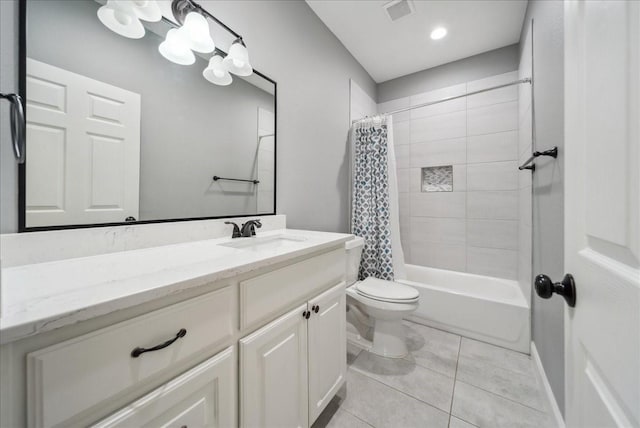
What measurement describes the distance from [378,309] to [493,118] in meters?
2.20

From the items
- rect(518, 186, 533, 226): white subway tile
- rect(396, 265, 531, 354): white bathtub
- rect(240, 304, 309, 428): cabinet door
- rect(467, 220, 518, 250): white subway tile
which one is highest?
rect(518, 186, 533, 226): white subway tile

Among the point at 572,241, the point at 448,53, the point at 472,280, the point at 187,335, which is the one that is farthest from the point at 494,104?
the point at 187,335

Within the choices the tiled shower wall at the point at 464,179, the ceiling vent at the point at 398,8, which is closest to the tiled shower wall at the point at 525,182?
the tiled shower wall at the point at 464,179

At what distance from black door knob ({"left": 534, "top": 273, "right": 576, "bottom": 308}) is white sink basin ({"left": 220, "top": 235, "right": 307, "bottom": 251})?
812 millimetres

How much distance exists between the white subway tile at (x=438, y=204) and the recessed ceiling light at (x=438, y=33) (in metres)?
1.49

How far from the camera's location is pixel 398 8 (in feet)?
6.06

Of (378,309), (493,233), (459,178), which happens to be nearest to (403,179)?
(459,178)

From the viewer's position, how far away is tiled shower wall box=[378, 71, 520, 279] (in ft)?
7.52

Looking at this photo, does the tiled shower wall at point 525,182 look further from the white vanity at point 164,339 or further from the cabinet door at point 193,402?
the cabinet door at point 193,402

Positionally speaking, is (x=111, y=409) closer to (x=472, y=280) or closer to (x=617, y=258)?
(x=617, y=258)

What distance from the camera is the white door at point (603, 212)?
34 cm

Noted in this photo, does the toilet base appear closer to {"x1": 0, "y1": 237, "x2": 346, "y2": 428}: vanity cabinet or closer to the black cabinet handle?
{"x1": 0, "y1": 237, "x2": 346, "y2": 428}: vanity cabinet

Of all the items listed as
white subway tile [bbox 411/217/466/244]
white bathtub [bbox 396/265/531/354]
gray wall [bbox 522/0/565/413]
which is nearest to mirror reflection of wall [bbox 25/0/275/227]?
gray wall [bbox 522/0/565/413]

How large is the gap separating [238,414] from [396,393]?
3.46 feet
